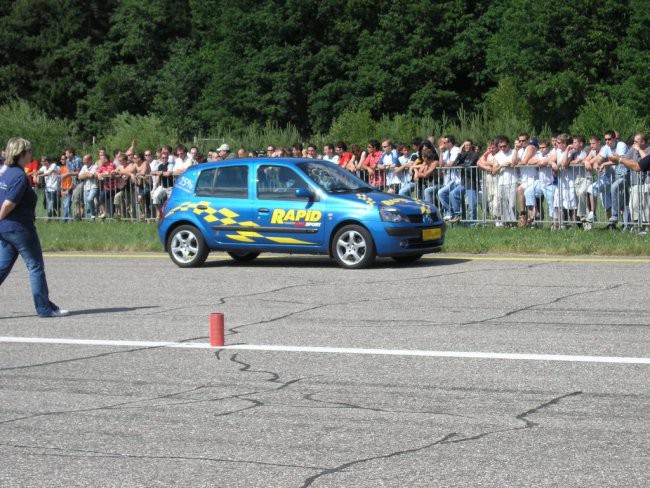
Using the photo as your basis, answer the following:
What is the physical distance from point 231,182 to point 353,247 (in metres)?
2.30

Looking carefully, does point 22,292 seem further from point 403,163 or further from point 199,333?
point 403,163

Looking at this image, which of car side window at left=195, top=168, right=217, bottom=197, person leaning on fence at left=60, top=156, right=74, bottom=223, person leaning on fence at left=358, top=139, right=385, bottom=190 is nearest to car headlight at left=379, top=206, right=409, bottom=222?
car side window at left=195, top=168, right=217, bottom=197

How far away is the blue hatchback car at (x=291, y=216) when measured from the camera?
17.9m

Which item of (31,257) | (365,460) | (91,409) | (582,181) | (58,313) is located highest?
(582,181)

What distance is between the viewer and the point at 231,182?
62.4 feet

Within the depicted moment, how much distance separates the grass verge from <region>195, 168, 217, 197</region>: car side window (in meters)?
3.63

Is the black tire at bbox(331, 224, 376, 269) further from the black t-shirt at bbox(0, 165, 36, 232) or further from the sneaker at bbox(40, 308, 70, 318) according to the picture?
the black t-shirt at bbox(0, 165, 36, 232)

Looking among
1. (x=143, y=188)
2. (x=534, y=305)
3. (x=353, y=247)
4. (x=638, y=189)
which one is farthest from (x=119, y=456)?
(x=143, y=188)

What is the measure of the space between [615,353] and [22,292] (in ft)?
27.9

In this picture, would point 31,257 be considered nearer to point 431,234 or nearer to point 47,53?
point 431,234

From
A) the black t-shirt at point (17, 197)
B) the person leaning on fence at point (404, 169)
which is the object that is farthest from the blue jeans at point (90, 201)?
the black t-shirt at point (17, 197)

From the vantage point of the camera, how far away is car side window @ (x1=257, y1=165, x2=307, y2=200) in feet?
60.9

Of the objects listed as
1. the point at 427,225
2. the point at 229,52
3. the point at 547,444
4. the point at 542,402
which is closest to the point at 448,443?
the point at 547,444

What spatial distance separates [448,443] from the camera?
7.12m
